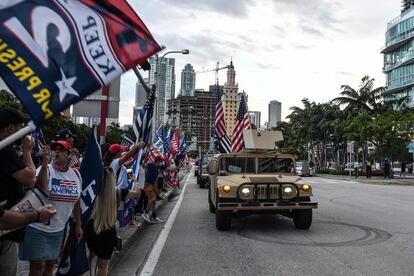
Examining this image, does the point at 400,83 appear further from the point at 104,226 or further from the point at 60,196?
the point at 60,196

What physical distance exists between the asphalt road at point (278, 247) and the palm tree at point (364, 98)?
3754 centimetres

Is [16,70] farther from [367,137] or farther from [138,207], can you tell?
[367,137]

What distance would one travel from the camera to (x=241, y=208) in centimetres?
934

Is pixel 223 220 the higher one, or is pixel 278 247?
pixel 223 220

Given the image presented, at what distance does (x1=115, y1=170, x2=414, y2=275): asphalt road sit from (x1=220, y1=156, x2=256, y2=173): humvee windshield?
129 centimetres

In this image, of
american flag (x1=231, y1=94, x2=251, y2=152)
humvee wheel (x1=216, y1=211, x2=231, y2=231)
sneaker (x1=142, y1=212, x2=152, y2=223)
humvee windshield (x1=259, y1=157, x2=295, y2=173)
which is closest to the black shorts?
humvee wheel (x1=216, y1=211, x2=231, y2=231)

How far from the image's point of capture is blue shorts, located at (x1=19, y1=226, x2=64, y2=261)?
4.07 m

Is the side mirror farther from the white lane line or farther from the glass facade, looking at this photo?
the glass facade

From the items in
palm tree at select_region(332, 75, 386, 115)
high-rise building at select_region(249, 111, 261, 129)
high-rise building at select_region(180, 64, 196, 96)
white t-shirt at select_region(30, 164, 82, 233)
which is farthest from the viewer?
high-rise building at select_region(180, 64, 196, 96)

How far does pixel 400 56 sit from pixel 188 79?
37053mm

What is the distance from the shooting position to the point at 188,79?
83812mm

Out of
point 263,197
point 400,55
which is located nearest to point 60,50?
point 263,197

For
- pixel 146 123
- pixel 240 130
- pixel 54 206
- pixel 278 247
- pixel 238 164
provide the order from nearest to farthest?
pixel 54 206 → pixel 146 123 → pixel 278 247 → pixel 238 164 → pixel 240 130

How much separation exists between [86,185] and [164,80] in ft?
117
